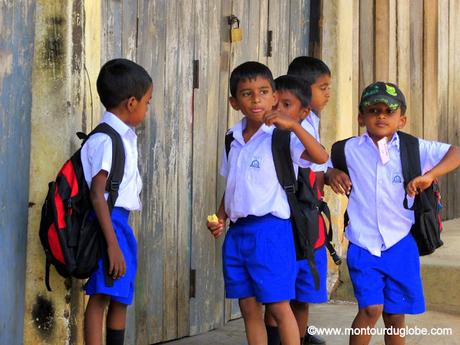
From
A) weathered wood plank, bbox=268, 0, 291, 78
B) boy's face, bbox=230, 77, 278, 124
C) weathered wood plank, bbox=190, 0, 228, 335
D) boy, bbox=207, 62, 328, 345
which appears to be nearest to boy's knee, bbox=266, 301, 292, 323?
boy, bbox=207, 62, 328, 345

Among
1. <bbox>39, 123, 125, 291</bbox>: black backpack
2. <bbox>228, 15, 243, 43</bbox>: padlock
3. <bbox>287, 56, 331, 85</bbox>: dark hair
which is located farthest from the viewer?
<bbox>228, 15, 243, 43</bbox>: padlock

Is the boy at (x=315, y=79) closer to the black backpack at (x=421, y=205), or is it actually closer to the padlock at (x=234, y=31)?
the padlock at (x=234, y=31)

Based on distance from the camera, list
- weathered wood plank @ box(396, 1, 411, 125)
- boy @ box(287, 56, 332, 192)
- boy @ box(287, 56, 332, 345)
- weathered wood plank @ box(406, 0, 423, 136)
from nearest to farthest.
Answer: boy @ box(287, 56, 332, 345), boy @ box(287, 56, 332, 192), weathered wood plank @ box(396, 1, 411, 125), weathered wood plank @ box(406, 0, 423, 136)

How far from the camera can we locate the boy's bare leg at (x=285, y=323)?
4.38m

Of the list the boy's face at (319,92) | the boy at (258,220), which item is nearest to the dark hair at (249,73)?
the boy at (258,220)

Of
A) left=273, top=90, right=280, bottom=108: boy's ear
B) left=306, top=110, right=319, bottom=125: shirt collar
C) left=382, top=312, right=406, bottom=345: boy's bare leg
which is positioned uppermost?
left=273, top=90, right=280, bottom=108: boy's ear

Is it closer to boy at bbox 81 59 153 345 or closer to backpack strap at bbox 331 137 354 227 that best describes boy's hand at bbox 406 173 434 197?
backpack strap at bbox 331 137 354 227

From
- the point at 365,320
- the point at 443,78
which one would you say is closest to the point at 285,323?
the point at 365,320

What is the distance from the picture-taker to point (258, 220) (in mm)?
4438

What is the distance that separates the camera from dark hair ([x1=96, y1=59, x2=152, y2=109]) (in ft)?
13.9

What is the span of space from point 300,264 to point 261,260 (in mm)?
573

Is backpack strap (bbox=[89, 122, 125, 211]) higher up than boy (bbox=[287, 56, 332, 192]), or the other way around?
boy (bbox=[287, 56, 332, 192])

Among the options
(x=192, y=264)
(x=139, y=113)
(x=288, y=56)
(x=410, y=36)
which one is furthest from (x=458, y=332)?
(x=410, y=36)

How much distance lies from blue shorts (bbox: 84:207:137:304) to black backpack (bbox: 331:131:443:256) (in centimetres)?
134
